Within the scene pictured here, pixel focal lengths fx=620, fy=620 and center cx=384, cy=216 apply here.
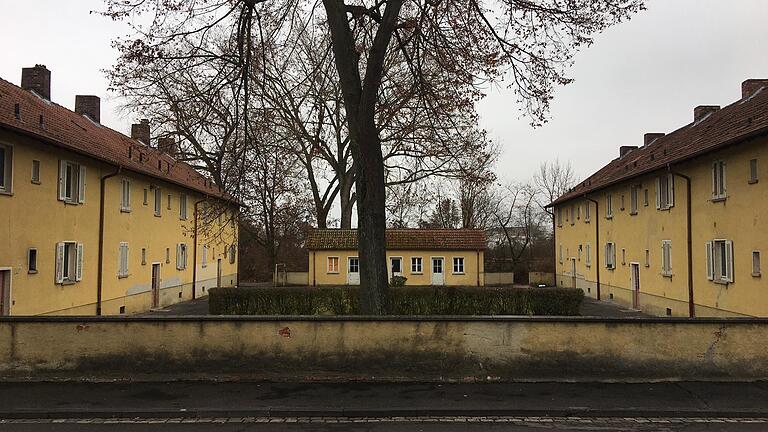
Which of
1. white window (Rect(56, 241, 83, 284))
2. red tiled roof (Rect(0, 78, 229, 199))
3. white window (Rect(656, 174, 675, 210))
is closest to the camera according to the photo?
red tiled roof (Rect(0, 78, 229, 199))

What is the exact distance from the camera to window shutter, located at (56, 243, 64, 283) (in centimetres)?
1898

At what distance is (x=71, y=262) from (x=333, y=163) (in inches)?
748

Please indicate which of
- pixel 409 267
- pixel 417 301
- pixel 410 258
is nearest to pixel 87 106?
pixel 417 301

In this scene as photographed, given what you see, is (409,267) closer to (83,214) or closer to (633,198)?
(633,198)

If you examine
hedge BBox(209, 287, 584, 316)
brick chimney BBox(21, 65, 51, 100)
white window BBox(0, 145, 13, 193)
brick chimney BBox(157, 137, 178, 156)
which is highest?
brick chimney BBox(21, 65, 51, 100)

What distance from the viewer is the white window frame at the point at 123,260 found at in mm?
24188

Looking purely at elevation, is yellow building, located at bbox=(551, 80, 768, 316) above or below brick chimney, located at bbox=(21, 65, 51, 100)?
below

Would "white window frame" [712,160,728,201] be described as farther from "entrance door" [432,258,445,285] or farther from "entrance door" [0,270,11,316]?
"entrance door" [432,258,445,285]

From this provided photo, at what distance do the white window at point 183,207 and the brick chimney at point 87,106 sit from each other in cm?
561

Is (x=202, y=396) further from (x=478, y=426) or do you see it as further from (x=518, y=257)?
(x=518, y=257)

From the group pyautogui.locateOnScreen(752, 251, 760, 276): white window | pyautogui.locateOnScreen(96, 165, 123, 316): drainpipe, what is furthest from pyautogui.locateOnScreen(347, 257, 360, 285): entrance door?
pyautogui.locateOnScreen(752, 251, 760, 276): white window

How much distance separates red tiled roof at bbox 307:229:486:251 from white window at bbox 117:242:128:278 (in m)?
16.3

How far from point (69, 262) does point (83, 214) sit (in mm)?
1817

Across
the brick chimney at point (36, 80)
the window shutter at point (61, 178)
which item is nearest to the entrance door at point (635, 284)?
the window shutter at point (61, 178)
